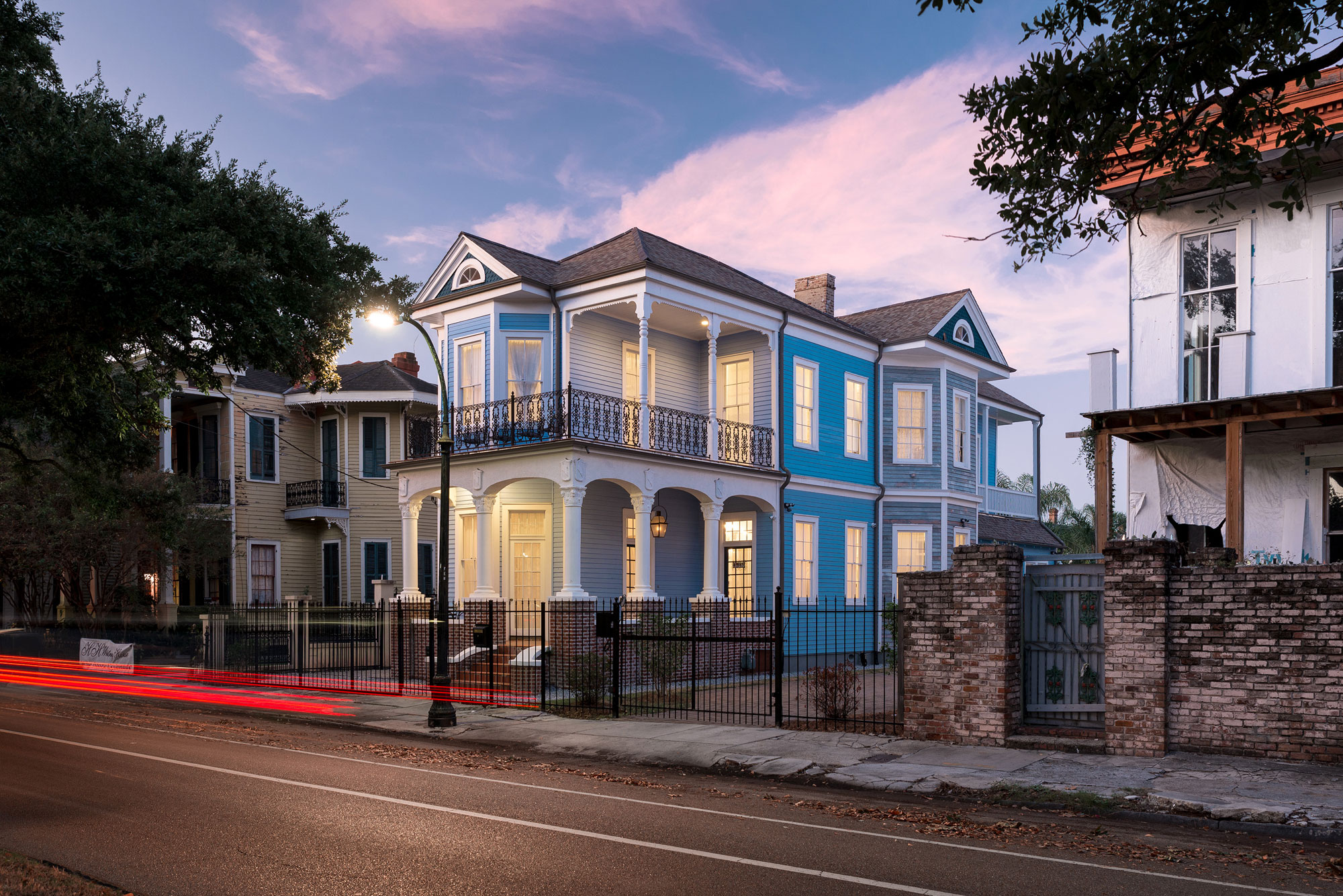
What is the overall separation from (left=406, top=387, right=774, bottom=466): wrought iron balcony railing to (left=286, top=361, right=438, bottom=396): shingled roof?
8.15m

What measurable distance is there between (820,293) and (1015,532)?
1052 centimetres

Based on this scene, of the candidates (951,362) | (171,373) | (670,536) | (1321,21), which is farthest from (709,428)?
(1321,21)

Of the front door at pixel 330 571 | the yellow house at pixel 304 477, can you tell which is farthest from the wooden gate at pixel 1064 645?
the front door at pixel 330 571

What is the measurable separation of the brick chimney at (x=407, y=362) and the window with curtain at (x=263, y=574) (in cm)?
758

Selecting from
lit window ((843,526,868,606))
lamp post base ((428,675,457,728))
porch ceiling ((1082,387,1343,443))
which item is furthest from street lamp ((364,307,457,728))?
lit window ((843,526,868,606))

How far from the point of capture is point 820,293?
3064 cm

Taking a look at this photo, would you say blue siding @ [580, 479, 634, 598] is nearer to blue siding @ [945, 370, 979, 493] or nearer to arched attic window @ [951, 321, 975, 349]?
blue siding @ [945, 370, 979, 493]

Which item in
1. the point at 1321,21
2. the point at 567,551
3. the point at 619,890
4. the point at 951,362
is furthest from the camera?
the point at 951,362

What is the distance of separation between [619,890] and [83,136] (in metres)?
10.8

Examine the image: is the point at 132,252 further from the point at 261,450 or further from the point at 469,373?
the point at 261,450

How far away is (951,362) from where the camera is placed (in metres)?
28.8

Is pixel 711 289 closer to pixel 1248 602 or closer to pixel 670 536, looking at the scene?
pixel 670 536

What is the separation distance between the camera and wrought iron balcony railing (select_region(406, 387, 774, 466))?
70.0 ft

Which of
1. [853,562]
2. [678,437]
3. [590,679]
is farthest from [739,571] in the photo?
[590,679]
